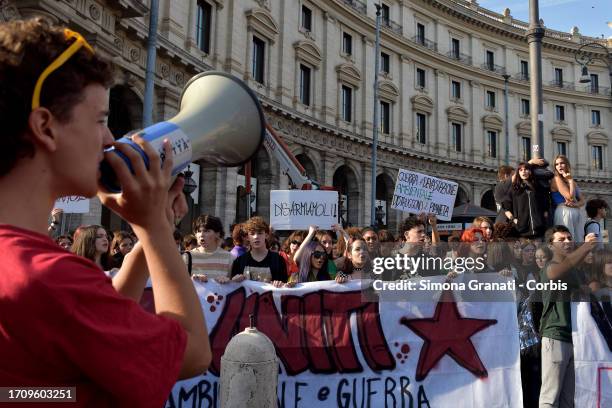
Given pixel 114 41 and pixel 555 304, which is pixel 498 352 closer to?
pixel 555 304

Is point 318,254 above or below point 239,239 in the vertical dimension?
below

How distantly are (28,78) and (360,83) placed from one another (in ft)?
101

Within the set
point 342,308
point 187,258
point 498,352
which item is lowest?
point 498,352

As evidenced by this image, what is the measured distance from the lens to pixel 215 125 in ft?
5.13

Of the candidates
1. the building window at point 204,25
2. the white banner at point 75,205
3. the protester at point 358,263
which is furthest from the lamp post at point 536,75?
the building window at point 204,25

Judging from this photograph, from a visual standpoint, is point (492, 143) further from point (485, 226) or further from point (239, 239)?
point (239, 239)

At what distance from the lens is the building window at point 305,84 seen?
88.3ft

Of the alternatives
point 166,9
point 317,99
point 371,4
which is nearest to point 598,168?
point 371,4

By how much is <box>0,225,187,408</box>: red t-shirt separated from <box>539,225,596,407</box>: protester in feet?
13.6

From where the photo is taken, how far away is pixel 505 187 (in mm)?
6789

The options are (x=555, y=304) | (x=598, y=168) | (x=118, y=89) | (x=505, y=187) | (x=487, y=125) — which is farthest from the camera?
(x=598, y=168)

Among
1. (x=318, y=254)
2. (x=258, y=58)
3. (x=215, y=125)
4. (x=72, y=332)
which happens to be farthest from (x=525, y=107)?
(x=72, y=332)

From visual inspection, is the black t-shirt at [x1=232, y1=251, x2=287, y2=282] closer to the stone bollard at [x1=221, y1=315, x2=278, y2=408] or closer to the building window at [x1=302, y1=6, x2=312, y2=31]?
the stone bollard at [x1=221, y1=315, x2=278, y2=408]

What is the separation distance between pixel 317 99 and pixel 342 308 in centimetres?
2397
